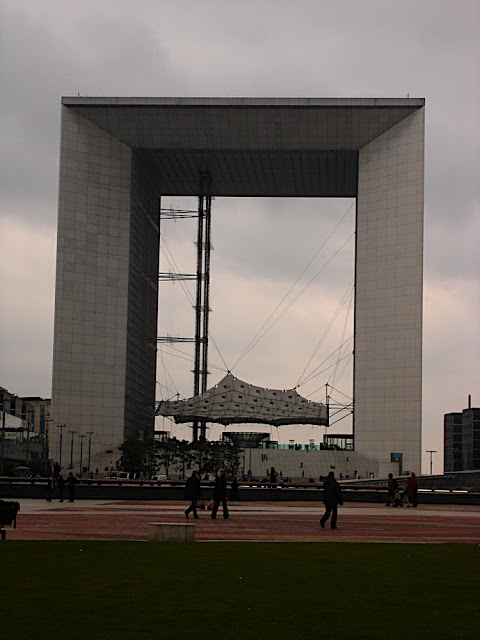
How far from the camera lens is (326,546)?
836 inches

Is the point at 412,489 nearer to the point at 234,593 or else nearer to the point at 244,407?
the point at 234,593

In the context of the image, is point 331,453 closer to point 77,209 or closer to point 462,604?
point 77,209

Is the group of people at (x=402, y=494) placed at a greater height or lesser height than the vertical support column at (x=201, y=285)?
lesser

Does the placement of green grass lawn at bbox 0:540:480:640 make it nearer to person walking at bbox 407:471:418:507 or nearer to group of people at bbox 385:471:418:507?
person walking at bbox 407:471:418:507

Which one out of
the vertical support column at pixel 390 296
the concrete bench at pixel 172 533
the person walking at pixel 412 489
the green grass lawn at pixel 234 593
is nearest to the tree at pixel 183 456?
the vertical support column at pixel 390 296

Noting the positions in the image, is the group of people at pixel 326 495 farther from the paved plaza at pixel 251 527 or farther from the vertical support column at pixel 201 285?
the vertical support column at pixel 201 285

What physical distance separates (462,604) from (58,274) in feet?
355

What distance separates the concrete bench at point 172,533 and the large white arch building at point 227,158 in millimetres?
94090

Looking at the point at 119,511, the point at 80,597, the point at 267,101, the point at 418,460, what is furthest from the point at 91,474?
the point at 80,597

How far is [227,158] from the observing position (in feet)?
404

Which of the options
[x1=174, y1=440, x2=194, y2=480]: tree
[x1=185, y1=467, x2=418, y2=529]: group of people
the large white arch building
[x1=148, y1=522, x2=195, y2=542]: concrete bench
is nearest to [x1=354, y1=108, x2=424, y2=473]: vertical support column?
the large white arch building

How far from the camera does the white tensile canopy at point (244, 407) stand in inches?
4951

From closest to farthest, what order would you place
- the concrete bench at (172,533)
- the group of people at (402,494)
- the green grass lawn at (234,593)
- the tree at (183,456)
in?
the green grass lawn at (234,593), the concrete bench at (172,533), the group of people at (402,494), the tree at (183,456)

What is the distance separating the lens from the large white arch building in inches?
4491
